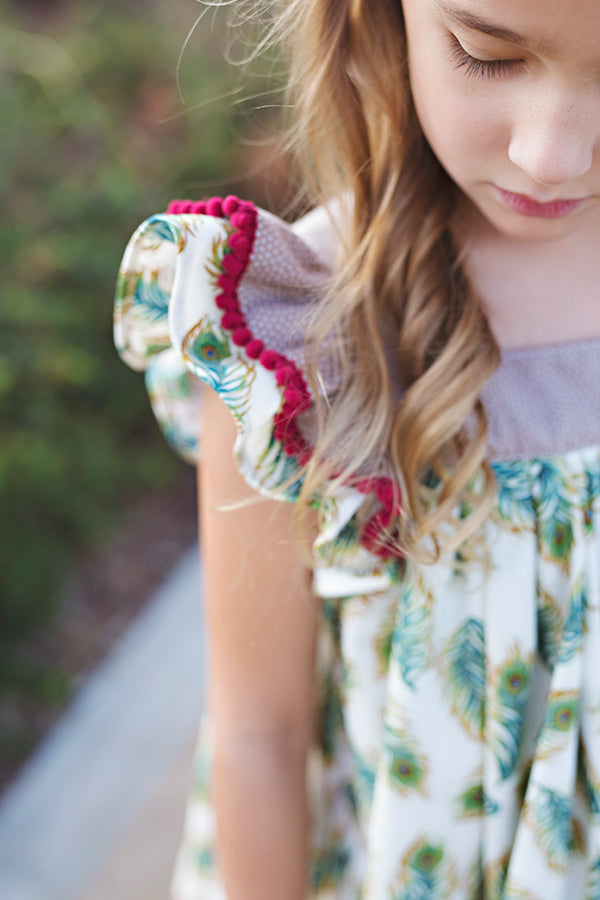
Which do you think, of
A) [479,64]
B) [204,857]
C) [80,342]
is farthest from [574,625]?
[80,342]

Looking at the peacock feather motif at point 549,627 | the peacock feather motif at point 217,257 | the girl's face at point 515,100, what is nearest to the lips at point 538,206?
the girl's face at point 515,100

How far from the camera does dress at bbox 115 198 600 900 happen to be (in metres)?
0.79

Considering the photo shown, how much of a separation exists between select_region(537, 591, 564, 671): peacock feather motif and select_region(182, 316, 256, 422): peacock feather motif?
13.4 inches

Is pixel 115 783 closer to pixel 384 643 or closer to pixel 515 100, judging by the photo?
pixel 384 643

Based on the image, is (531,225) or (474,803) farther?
(474,803)

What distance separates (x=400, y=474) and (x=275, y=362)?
Answer: 147 mm

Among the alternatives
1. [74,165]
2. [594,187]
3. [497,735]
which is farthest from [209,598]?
[74,165]

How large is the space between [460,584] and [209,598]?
0.81 ft

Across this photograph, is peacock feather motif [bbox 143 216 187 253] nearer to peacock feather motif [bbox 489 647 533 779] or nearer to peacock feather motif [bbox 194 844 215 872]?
peacock feather motif [bbox 489 647 533 779]

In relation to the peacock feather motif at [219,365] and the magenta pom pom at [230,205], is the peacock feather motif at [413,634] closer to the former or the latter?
the peacock feather motif at [219,365]

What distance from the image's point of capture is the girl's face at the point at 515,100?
605 millimetres

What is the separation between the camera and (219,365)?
30.7 inches

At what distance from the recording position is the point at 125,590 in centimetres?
234

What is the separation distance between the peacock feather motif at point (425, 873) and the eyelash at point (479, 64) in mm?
707
